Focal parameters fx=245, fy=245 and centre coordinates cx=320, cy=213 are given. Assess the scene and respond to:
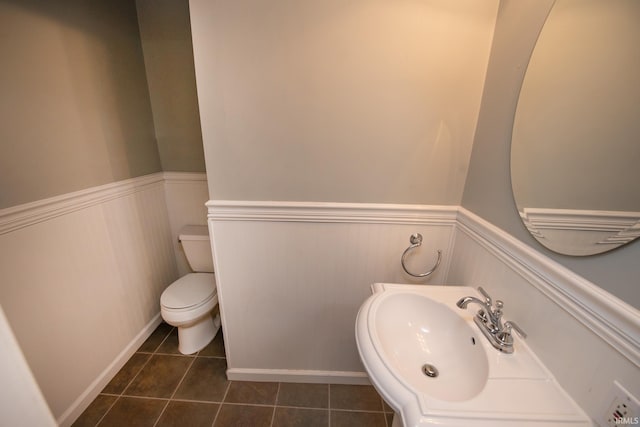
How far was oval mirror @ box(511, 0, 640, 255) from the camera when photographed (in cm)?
51

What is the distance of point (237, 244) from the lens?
124 centimetres

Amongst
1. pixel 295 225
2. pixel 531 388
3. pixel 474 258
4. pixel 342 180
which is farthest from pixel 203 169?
pixel 531 388

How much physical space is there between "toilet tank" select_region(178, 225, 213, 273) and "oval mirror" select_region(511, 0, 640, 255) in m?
1.75

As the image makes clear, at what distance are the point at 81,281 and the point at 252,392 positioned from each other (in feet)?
3.60

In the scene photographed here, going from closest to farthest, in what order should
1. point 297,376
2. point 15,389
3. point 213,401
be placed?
point 15,389, point 213,401, point 297,376

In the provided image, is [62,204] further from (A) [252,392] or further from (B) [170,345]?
(A) [252,392]

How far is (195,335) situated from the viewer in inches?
65.1

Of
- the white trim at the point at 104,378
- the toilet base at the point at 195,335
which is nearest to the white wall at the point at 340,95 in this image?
the toilet base at the point at 195,335

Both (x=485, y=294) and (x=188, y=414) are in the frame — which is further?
(x=188, y=414)

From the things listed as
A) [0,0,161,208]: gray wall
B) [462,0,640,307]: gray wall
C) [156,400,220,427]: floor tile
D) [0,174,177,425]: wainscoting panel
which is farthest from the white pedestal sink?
[0,0,161,208]: gray wall

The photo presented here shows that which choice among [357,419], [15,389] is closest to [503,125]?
[15,389]

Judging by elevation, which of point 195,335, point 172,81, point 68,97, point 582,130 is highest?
point 172,81

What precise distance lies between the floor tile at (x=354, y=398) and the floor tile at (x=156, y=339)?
4.04 ft

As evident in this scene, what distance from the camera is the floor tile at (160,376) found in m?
1.40
